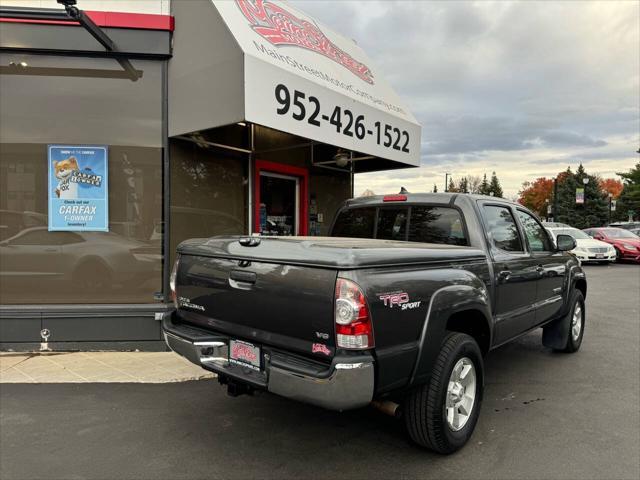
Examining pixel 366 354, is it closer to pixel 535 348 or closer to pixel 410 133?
A: pixel 535 348

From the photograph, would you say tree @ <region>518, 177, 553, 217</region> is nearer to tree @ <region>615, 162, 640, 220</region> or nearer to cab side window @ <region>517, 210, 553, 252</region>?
tree @ <region>615, 162, 640, 220</region>

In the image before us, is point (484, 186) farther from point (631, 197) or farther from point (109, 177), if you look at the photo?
point (109, 177)

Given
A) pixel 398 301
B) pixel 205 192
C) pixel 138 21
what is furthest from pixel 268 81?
pixel 398 301

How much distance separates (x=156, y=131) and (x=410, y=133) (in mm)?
4061

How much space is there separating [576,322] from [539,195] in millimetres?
79843

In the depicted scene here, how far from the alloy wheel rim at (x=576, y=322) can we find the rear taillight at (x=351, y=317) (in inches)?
168

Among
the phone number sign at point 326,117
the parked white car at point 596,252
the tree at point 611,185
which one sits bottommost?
the parked white car at point 596,252

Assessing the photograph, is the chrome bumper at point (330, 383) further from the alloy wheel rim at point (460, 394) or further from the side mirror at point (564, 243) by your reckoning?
the side mirror at point (564, 243)

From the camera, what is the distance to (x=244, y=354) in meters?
2.97

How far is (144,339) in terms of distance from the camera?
5754 millimetres

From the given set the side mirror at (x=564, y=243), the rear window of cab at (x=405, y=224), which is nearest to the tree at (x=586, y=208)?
the side mirror at (x=564, y=243)

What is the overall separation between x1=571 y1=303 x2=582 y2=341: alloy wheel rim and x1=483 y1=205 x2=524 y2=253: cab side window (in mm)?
1871

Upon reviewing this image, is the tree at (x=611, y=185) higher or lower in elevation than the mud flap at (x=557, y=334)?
higher

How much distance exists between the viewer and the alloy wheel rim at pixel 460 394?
322 cm
